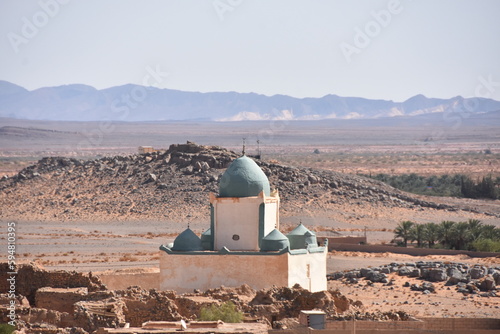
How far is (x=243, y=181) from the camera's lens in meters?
27.0

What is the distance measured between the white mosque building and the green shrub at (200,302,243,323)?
4040 mm

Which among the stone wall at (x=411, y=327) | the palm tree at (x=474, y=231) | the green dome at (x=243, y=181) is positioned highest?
the green dome at (x=243, y=181)

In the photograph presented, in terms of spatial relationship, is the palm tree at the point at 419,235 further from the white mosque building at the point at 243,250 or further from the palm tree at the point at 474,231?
the white mosque building at the point at 243,250

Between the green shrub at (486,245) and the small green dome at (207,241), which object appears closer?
the small green dome at (207,241)

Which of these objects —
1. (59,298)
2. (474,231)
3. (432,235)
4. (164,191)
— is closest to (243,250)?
(59,298)

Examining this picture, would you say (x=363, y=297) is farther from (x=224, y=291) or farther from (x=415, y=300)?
(x=224, y=291)

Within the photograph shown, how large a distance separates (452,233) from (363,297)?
556 inches

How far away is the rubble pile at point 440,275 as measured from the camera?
1293 inches

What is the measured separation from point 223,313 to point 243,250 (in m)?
6.12

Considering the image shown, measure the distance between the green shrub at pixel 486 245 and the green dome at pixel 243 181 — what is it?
18.4 metres

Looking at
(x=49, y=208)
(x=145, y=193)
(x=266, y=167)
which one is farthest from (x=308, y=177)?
(x=49, y=208)

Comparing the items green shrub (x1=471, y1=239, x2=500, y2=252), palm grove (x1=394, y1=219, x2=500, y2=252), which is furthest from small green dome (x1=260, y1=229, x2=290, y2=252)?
palm grove (x1=394, y1=219, x2=500, y2=252)

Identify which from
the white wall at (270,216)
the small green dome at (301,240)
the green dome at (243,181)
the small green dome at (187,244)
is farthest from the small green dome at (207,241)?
the small green dome at (301,240)

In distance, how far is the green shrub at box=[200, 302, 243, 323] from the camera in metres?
20.4
